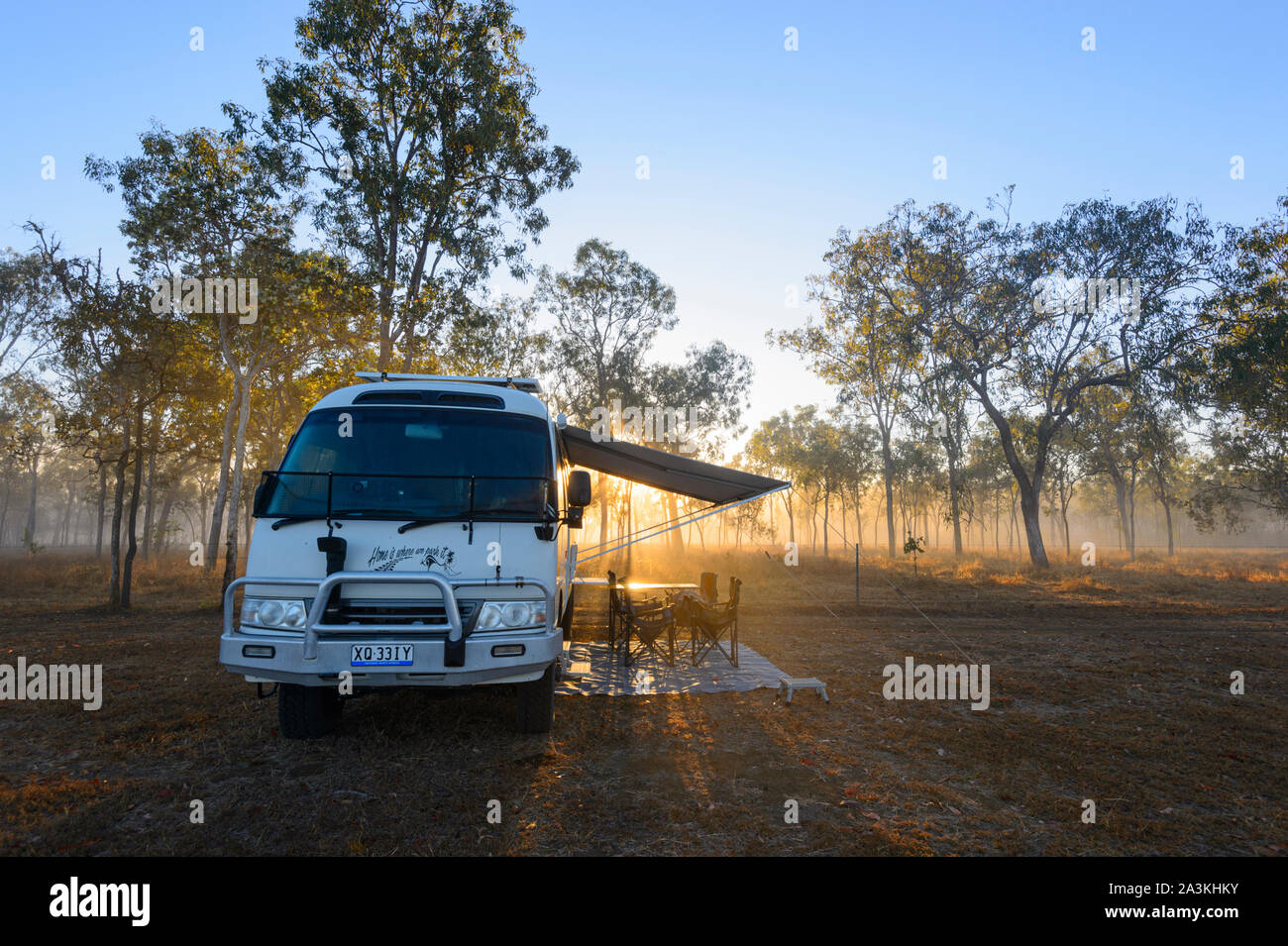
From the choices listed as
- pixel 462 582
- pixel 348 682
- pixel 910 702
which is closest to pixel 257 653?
pixel 348 682

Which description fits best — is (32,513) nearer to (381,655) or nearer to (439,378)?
(439,378)

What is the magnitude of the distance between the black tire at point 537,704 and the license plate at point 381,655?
53.1 inches

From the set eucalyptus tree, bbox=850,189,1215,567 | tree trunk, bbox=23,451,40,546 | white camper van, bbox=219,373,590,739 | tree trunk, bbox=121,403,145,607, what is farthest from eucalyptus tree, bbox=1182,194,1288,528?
tree trunk, bbox=23,451,40,546

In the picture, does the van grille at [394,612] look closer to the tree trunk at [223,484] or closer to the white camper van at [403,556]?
the white camper van at [403,556]

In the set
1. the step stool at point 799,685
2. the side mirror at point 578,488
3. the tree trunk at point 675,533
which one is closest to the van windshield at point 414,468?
the side mirror at point 578,488

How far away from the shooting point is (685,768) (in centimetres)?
471

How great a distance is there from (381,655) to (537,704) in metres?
1.57

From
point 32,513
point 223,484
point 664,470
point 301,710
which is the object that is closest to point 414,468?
point 301,710

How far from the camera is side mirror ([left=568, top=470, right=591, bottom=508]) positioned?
5.39m

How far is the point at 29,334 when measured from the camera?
2819cm

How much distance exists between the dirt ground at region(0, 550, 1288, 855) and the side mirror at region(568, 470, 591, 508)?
1.97m

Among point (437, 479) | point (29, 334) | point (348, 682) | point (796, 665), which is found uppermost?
point (29, 334)
